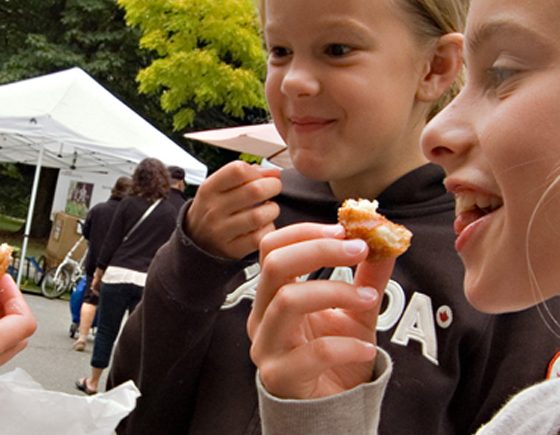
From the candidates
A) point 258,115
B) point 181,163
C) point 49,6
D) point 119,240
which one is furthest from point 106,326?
point 49,6

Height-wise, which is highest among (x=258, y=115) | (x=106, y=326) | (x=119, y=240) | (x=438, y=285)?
(x=258, y=115)

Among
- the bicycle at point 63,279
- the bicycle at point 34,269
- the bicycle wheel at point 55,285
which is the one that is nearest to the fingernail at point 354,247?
the bicycle at point 63,279

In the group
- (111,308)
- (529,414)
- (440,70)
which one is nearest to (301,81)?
(440,70)

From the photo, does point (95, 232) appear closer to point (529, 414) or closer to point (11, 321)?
point (11, 321)

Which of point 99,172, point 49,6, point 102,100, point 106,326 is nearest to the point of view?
point 106,326

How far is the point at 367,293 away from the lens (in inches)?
43.9

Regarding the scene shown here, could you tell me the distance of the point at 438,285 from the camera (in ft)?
4.83

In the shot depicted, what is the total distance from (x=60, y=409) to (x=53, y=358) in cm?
653

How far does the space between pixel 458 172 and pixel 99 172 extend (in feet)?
44.7

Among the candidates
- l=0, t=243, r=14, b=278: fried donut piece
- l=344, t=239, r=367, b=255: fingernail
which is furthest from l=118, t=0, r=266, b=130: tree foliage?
l=344, t=239, r=367, b=255: fingernail

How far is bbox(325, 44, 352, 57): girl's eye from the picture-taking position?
57.6 inches

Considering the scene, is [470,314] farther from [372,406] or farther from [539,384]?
[372,406]

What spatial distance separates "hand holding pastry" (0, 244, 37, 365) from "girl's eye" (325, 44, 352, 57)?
0.92 metres

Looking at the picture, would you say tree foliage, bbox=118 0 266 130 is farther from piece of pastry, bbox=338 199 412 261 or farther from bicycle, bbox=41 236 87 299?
piece of pastry, bbox=338 199 412 261
